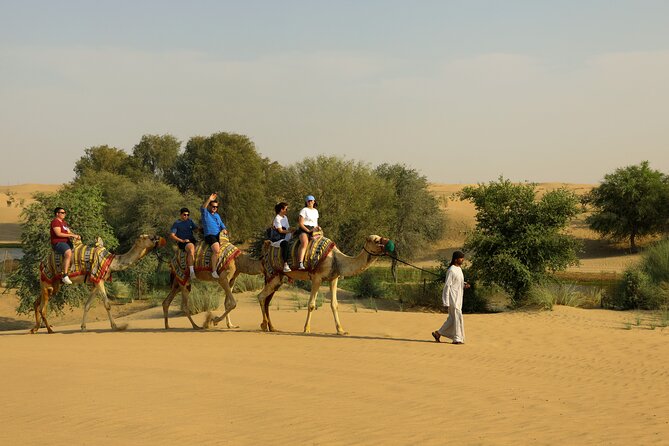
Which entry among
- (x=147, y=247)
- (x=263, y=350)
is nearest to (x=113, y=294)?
(x=147, y=247)

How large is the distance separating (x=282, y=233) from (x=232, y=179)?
4190 cm

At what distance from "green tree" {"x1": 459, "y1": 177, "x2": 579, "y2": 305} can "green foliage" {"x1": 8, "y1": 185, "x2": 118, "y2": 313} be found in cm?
1373

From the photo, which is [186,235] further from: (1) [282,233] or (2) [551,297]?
(2) [551,297]

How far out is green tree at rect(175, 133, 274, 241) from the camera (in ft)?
185

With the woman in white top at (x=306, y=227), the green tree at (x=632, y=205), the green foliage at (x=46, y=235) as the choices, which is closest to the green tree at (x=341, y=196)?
the green foliage at (x=46, y=235)

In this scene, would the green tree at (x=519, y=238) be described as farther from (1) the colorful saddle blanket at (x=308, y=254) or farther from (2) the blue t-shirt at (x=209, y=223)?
(2) the blue t-shirt at (x=209, y=223)

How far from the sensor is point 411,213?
47.9m

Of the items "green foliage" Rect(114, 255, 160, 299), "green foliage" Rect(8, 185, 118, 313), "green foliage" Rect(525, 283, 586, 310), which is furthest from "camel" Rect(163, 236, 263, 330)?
"green foliage" Rect(114, 255, 160, 299)

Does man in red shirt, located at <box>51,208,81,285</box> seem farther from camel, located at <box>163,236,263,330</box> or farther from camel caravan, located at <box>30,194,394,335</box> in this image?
camel, located at <box>163,236,263,330</box>

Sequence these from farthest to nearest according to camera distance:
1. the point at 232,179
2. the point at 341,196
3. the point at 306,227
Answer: the point at 232,179 → the point at 341,196 → the point at 306,227

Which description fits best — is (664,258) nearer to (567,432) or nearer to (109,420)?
(567,432)

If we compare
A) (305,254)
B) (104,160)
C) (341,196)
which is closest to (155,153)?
(104,160)

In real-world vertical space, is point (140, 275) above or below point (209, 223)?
below

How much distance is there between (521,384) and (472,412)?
2.26 meters
